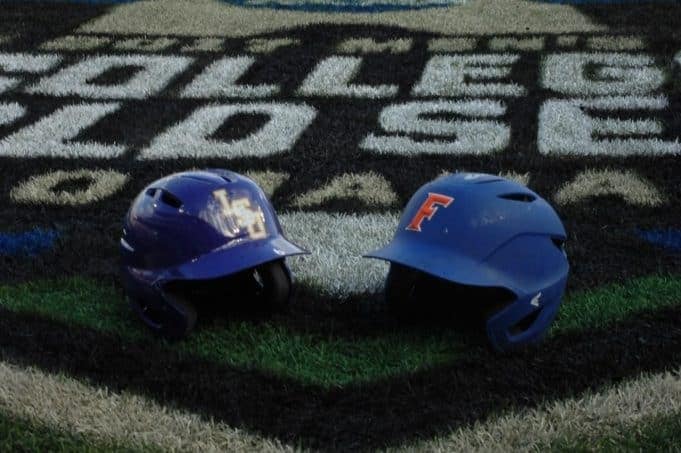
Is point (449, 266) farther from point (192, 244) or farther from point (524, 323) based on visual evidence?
point (192, 244)

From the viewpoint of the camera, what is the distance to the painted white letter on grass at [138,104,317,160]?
5207 mm

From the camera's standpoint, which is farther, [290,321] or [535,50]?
[535,50]

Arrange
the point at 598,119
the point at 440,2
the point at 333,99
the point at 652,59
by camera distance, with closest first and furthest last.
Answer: the point at 598,119
the point at 333,99
the point at 652,59
the point at 440,2

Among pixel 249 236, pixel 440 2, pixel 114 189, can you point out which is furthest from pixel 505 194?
pixel 440 2

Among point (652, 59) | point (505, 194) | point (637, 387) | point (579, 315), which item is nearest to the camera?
point (637, 387)

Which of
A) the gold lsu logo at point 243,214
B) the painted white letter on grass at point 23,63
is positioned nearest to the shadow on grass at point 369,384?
the gold lsu logo at point 243,214

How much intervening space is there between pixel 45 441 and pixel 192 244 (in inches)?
29.1

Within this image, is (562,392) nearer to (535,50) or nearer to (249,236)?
(249,236)

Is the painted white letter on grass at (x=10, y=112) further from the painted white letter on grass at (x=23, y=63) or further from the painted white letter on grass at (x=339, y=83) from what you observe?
the painted white letter on grass at (x=339, y=83)

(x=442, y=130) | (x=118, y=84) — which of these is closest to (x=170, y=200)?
(x=442, y=130)

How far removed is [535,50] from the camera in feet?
22.9

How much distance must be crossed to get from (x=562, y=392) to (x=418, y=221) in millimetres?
666

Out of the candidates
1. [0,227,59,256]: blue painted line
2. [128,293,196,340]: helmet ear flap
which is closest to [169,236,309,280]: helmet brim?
[128,293,196,340]: helmet ear flap

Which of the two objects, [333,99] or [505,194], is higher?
[505,194]
